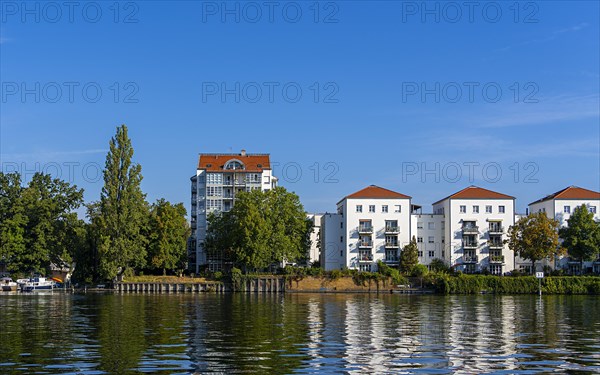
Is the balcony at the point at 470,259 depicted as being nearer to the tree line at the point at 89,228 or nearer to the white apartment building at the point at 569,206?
the white apartment building at the point at 569,206

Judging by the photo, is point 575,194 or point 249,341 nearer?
point 249,341

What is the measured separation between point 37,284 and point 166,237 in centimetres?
2270

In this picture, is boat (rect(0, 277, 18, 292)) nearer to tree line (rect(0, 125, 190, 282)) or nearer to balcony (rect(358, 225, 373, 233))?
tree line (rect(0, 125, 190, 282))

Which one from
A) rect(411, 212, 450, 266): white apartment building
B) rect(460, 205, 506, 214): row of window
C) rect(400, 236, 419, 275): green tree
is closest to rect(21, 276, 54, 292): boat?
rect(400, 236, 419, 275): green tree

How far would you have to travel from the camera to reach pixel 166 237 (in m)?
123

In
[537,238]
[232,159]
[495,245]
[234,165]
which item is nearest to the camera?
[537,238]

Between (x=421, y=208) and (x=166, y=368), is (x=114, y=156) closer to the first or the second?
(x=421, y=208)

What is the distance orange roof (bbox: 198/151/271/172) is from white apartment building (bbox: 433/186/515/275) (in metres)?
40.7

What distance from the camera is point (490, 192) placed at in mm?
133750

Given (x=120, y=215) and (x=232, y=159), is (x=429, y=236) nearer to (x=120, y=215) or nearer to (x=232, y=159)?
(x=232, y=159)

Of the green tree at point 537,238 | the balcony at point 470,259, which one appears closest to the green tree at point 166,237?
the balcony at point 470,259

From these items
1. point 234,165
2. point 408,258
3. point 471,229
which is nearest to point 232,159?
point 234,165

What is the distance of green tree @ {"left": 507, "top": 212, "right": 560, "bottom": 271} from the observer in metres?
119

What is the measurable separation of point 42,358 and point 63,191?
3801 inches
